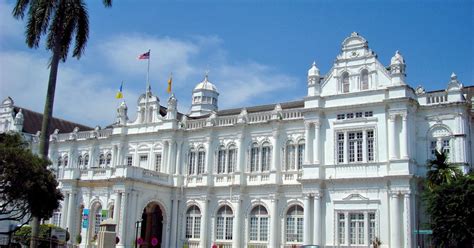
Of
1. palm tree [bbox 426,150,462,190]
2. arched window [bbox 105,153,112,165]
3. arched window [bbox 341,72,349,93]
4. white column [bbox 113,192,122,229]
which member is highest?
arched window [bbox 341,72,349,93]

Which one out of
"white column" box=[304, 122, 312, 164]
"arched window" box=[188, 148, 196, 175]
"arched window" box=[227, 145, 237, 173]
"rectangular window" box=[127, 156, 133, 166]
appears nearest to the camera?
"white column" box=[304, 122, 312, 164]

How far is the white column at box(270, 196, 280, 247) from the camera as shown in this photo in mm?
38000

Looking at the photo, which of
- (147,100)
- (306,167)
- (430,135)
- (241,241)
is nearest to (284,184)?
(306,167)

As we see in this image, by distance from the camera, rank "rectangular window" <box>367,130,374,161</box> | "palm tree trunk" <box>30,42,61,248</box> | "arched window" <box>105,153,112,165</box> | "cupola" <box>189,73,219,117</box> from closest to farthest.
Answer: "palm tree trunk" <box>30,42,61,248</box> < "rectangular window" <box>367,130,374,161</box> < "arched window" <box>105,153,112,165</box> < "cupola" <box>189,73,219,117</box>

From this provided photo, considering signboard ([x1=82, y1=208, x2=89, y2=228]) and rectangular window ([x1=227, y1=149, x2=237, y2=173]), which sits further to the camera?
signboard ([x1=82, y1=208, x2=89, y2=228])

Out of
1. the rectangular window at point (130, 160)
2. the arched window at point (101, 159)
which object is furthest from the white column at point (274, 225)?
the arched window at point (101, 159)

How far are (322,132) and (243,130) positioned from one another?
21.7 ft

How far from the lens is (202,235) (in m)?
41.2

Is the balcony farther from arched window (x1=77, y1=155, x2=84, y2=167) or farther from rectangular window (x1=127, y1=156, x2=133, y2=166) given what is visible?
arched window (x1=77, y1=155, x2=84, y2=167)

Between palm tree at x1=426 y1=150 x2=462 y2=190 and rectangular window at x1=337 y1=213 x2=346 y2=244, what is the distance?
19.7 ft

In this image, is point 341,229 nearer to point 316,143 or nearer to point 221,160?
point 316,143

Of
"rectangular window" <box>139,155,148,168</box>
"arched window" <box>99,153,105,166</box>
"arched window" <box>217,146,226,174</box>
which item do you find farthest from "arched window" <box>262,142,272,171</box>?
"arched window" <box>99,153,105,166</box>

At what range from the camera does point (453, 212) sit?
2955 centimetres

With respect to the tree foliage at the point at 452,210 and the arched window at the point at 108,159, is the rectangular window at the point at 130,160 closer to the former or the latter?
the arched window at the point at 108,159
